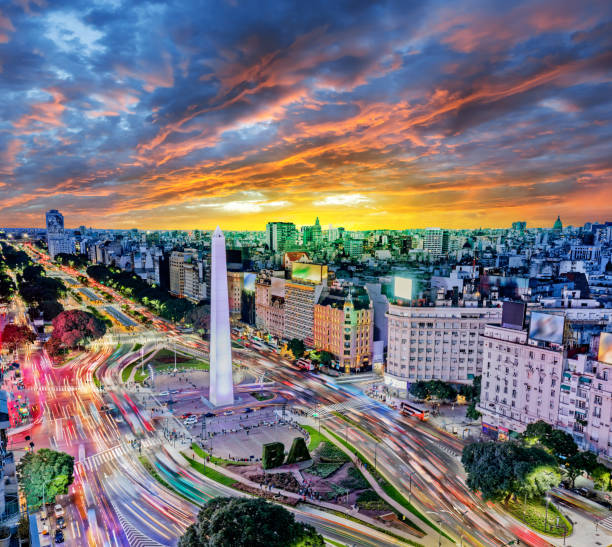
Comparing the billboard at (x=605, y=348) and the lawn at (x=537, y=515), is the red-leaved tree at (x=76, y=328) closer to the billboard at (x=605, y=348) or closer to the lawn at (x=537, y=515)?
the lawn at (x=537, y=515)

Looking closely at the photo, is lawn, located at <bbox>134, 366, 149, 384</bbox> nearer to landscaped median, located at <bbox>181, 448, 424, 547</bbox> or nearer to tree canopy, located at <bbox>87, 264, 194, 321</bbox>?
landscaped median, located at <bbox>181, 448, 424, 547</bbox>

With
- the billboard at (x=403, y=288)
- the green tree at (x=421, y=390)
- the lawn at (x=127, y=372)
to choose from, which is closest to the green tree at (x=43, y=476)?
the lawn at (x=127, y=372)

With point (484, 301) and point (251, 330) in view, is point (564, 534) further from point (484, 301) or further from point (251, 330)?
point (251, 330)

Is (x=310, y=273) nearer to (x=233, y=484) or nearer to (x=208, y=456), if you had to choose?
(x=208, y=456)

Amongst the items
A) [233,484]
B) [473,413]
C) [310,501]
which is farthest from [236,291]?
[310,501]

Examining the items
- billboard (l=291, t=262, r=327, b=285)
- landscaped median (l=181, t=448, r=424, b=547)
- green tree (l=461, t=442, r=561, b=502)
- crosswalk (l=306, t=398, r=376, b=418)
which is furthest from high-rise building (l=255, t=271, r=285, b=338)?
green tree (l=461, t=442, r=561, b=502)

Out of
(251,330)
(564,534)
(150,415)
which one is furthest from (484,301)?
(251,330)
